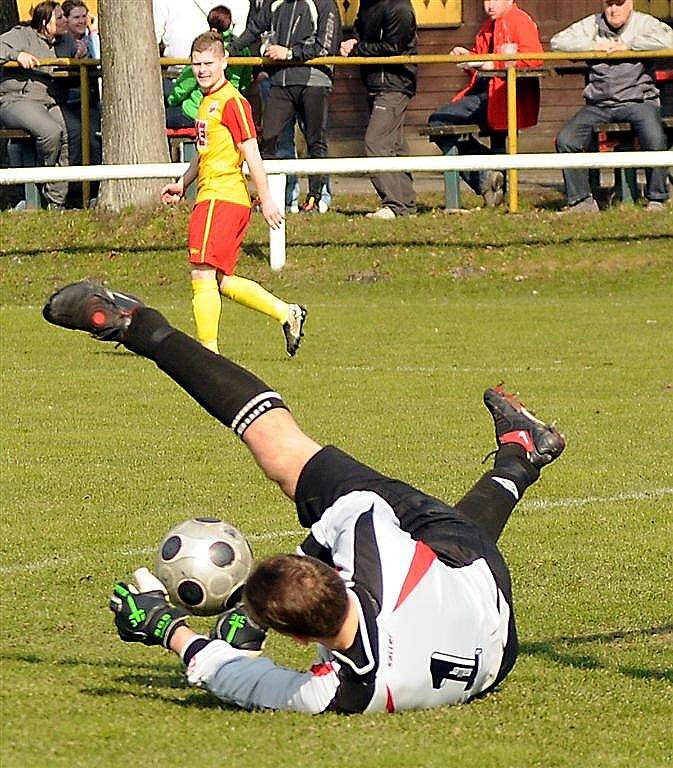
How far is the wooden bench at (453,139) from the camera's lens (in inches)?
773

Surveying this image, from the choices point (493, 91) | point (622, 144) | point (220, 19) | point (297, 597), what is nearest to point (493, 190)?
point (493, 91)

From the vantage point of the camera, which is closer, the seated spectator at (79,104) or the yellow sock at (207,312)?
the yellow sock at (207,312)

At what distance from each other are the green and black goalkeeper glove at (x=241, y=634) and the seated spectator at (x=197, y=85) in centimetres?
1413

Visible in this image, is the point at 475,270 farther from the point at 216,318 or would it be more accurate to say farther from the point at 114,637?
the point at 114,637

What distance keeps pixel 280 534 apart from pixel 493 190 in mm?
12984

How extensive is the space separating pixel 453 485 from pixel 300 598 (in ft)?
13.6

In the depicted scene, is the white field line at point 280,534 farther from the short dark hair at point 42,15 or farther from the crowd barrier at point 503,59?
the short dark hair at point 42,15

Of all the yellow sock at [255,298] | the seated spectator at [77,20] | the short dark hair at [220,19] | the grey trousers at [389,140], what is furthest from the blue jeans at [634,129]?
the yellow sock at [255,298]

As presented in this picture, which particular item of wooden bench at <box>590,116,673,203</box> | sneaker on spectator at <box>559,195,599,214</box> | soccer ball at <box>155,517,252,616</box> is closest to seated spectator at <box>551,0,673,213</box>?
wooden bench at <box>590,116,673,203</box>

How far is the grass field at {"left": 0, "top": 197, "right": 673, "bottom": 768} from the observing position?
5312 millimetres

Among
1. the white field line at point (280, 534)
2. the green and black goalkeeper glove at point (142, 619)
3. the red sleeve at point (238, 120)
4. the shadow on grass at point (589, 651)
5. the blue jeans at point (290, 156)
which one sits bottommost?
the blue jeans at point (290, 156)

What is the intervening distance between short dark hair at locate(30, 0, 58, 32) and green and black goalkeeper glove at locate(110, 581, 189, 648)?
52.4ft

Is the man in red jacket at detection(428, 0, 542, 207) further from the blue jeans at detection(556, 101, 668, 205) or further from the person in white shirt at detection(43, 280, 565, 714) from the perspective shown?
the person in white shirt at detection(43, 280, 565, 714)

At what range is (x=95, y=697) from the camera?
5.55 metres
